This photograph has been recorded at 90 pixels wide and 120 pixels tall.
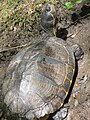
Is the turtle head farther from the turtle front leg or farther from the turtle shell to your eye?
the turtle front leg

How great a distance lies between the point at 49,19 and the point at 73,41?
0.67m

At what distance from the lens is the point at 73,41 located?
18.8 ft

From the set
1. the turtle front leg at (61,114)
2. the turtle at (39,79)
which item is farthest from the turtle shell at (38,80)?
the turtle front leg at (61,114)

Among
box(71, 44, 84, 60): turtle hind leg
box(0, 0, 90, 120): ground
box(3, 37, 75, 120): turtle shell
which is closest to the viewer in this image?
box(3, 37, 75, 120): turtle shell

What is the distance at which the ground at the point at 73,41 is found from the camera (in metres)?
4.68

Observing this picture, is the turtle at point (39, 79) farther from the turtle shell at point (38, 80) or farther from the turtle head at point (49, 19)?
the turtle head at point (49, 19)

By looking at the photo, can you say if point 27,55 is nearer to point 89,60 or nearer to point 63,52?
point 63,52

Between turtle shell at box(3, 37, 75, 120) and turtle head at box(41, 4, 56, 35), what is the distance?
0.56 meters

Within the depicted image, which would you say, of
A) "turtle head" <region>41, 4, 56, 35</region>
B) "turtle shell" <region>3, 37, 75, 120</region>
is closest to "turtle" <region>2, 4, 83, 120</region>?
"turtle shell" <region>3, 37, 75, 120</region>

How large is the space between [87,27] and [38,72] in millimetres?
1583

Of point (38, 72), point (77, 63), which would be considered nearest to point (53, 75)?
point (38, 72)

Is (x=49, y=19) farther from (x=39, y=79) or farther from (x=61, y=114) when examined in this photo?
(x=61, y=114)

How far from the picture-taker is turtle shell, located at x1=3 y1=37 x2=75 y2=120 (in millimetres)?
4383

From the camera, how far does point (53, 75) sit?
4.66 m
